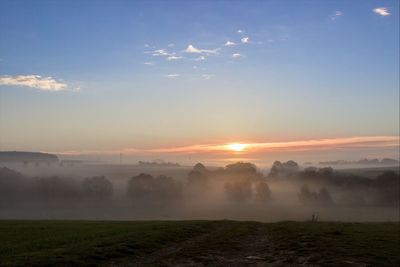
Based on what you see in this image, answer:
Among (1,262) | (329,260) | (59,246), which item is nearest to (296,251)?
(329,260)

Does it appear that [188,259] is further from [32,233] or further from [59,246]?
[32,233]

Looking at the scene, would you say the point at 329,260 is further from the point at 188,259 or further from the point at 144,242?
the point at 144,242

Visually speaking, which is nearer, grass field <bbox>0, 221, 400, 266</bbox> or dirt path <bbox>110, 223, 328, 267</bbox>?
grass field <bbox>0, 221, 400, 266</bbox>

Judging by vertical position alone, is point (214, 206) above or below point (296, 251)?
below

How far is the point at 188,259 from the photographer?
30.3 meters

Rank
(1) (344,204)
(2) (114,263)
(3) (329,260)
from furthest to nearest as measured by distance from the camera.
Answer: (1) (344,204)
(3) (329,260)
(2) (114,263)

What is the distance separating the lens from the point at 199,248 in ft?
114

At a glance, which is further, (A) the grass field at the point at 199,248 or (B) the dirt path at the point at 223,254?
(B) the dirt path at the point at 223,254

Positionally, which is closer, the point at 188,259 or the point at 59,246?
the point at 188,259

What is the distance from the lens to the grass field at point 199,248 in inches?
1131

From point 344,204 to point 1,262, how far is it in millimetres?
178374

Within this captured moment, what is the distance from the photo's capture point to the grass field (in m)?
28.7

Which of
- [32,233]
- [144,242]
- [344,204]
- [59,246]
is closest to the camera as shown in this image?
[59,246]

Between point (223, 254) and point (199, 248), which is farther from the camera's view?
point (199, 248)
